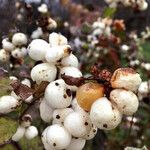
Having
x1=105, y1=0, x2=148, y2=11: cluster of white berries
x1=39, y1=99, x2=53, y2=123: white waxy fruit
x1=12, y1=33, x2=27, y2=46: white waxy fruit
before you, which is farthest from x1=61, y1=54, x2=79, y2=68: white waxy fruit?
x1=105, y1=0, x2=148, y2=11: cluster of white berries

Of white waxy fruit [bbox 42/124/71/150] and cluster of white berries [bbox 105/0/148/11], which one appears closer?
white waxy fruit [bbox 42/124/71/150]

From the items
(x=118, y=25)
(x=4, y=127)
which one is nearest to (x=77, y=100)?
(x=4, y=127)

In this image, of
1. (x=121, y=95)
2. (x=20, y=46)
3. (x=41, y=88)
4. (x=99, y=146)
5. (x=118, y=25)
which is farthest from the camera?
(x=118, y=25)

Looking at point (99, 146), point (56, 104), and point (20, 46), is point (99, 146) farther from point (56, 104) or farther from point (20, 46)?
point (56, 104)

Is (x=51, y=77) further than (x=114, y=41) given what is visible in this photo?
No

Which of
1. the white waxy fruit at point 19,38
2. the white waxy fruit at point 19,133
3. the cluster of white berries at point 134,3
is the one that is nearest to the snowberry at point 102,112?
the white waxy fruit at point 19,133

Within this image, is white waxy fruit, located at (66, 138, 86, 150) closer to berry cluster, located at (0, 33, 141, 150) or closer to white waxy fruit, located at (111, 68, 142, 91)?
berry cluster, located at (0, 33, 141, 150)
